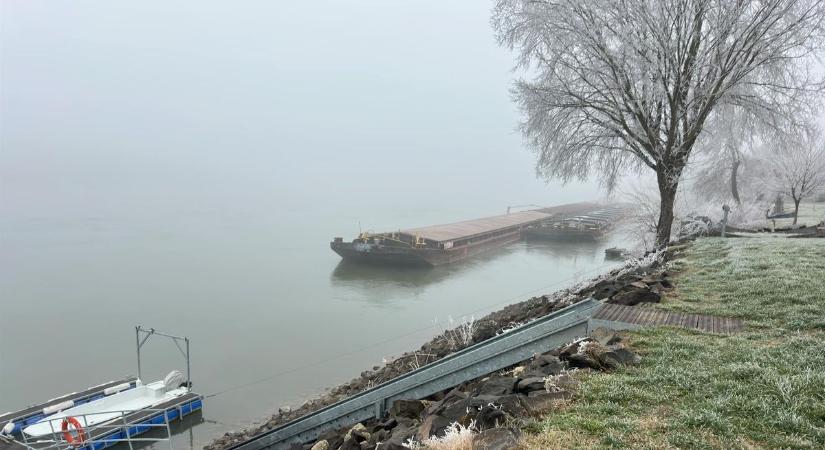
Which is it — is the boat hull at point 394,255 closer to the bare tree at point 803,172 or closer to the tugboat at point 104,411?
the bare tree at point 803,172

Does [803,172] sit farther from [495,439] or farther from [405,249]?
[495,439]

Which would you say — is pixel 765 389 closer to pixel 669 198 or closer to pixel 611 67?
pixel 611 67

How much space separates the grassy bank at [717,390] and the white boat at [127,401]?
38.9 feet

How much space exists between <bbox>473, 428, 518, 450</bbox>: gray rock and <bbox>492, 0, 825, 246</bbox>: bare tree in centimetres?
1094

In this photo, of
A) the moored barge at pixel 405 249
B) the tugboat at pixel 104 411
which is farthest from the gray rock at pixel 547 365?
the moored barge at pixel 405 249

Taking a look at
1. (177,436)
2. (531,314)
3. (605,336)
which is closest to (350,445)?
(605,336)

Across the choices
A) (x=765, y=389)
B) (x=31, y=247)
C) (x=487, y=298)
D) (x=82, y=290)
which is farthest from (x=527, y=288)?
(x=31, y=247)

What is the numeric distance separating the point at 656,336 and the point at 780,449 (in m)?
2.61

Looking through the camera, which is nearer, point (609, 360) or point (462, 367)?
point (609, 360)

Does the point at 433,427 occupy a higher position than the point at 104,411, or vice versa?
the point at 433,427

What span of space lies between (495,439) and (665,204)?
13.1 meters

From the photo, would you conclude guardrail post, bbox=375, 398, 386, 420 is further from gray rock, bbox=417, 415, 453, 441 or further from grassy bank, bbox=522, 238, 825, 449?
grassy bank, bbox=522, 238, 825, 449

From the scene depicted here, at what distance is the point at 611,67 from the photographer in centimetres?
1259

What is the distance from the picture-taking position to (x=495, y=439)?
346cm
